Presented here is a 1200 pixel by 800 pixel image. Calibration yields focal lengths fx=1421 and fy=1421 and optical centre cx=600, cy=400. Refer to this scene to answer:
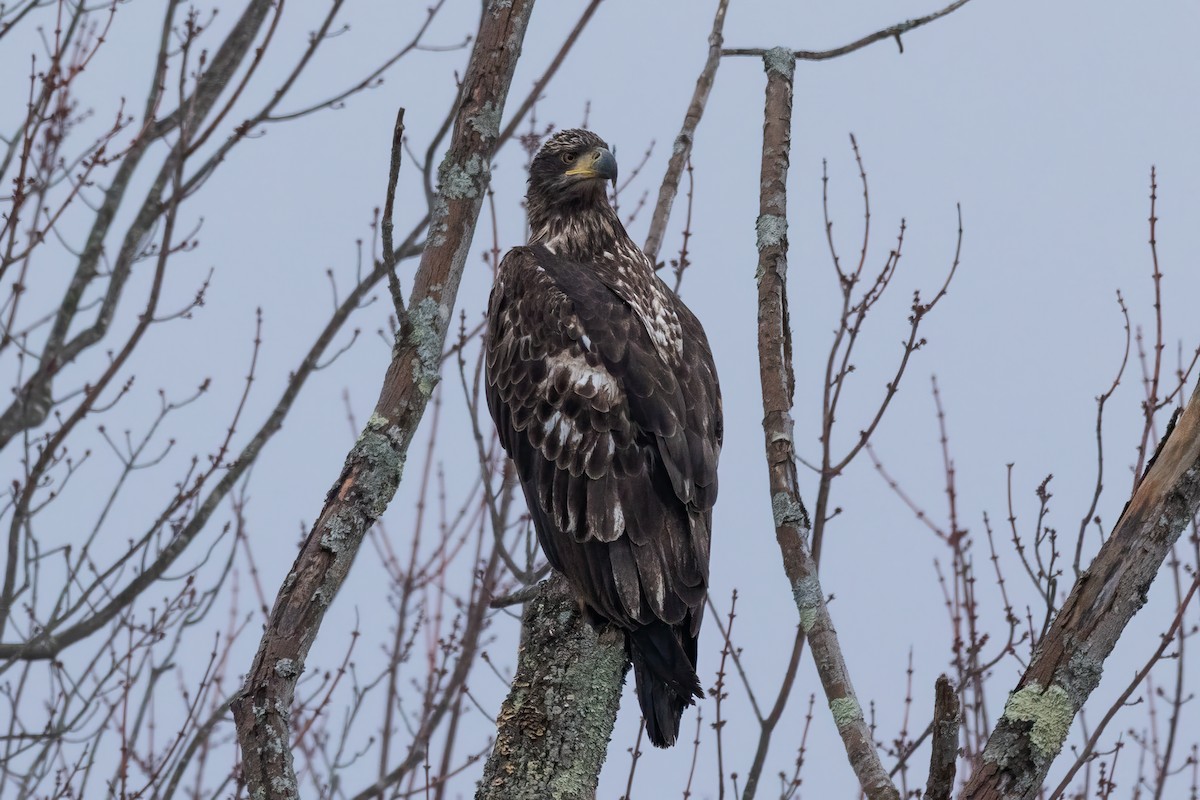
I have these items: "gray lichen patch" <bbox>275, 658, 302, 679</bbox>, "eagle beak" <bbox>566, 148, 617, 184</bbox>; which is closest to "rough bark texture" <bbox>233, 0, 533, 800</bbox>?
"gray lichen patch" <bbox>275, 658, 302, 679</bbox>

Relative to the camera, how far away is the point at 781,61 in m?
4.86

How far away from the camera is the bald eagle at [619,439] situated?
478 cm

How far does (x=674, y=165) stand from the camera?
563 centimetres

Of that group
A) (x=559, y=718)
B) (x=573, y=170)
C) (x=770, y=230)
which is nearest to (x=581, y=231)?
(x=573, y=170)

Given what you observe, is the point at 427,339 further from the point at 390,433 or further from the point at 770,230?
the point at 770,230

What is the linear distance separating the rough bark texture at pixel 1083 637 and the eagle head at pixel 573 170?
137 inches

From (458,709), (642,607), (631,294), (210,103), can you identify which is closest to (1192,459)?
(642,607)

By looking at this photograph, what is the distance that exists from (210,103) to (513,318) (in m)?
4.65

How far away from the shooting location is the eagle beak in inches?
243

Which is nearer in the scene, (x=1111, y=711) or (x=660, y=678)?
(x=1111, y=711)

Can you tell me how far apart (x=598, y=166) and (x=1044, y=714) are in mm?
3679

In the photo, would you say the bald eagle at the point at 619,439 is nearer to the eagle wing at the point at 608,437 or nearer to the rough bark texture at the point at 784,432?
the eagle wing at the point at 608,437

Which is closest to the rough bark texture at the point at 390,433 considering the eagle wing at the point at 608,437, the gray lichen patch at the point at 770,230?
the gray lichen patch at the point at 770,230

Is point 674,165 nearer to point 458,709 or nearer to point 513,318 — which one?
point 513,318
